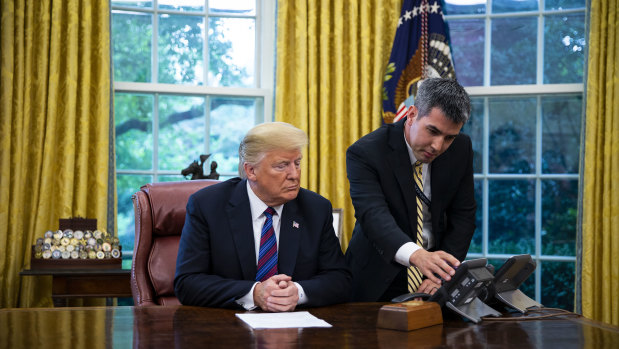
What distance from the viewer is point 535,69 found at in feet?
13.6

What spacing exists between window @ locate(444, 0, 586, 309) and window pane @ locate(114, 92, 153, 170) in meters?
2.09

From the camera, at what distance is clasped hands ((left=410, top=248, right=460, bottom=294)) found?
1739 millimetres

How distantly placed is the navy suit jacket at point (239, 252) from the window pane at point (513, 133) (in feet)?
7.82

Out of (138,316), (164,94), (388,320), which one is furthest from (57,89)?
(388,320)

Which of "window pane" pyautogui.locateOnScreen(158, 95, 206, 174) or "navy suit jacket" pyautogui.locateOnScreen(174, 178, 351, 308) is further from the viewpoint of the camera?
"window pane" pyautogui.locateOnScreen(158, 95, 206, 174)

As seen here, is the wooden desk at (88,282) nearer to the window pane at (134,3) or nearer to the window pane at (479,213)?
the window pane at (134,3)

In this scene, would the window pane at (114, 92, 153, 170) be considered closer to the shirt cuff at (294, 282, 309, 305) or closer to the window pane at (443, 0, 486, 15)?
the window pane at (443, 0, 486, 15)

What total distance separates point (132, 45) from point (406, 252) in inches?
109

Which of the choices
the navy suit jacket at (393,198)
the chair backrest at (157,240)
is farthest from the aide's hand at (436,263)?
the chair backrest at (157,240)

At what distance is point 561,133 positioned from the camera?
13.4 feet

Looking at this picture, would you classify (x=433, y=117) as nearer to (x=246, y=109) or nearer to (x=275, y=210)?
(x=275, y=210)

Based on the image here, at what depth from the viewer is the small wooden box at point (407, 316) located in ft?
4.98

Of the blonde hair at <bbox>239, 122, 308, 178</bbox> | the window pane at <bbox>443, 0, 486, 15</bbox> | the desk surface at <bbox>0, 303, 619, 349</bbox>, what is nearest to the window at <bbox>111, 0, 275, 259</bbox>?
the window pane at <bbox>443, 0, 486, 15</bbox>

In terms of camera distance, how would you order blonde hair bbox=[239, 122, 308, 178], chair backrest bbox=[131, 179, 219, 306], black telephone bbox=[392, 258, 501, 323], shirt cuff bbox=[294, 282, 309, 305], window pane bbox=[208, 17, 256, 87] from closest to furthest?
black telephone bbox=[392, 258, 501, 323] < shirt cuff bbox=[294, 282, 309, 305] < blonde hair bbox=[239, 122, 308, 178] < chair backrest bbox=[131, 179, 219, 306] < window pane bbox=[208, 17, 256, 87]
